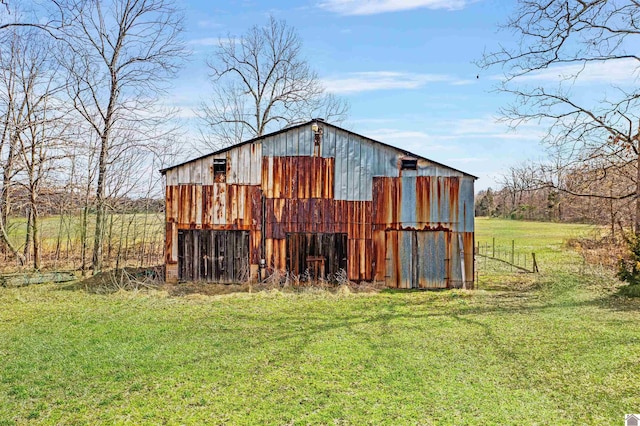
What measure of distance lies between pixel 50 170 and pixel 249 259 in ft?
27.1

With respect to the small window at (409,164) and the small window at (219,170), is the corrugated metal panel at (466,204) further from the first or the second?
the small window at (219,170)

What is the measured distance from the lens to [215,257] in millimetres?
16266

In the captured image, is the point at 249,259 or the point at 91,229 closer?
the point at 249,259

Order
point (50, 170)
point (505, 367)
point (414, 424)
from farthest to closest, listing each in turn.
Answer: point (50, 170)
point (505, 367)
point (414, 424)

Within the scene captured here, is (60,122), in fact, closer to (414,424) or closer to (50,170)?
(50,170)

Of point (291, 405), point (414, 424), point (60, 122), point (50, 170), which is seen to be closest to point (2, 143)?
point (50, 170)

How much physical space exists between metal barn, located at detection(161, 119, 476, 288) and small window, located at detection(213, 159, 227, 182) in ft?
0.11

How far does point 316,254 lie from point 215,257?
3461 millimetres

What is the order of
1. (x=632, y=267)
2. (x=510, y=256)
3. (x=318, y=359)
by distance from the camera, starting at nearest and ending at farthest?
(x=318, y=359), (x=632, y=267), (x=510, y=256)

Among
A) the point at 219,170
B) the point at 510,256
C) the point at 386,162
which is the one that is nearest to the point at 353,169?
the point at 386,162

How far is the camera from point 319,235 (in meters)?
16.2

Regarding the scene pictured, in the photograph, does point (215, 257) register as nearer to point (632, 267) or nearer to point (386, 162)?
point (386, 162)

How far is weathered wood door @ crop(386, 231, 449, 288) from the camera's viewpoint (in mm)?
15805

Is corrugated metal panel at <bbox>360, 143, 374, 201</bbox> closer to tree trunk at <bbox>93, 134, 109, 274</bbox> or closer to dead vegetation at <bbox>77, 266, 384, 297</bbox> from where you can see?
dead vegetation at <bbox>77, 266, 384, 297</bbox>
